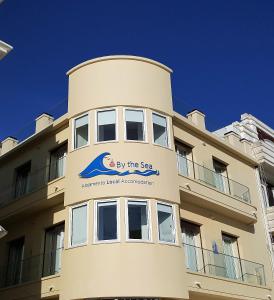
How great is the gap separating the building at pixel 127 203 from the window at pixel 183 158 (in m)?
0.07

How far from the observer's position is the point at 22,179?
2550 centimetres

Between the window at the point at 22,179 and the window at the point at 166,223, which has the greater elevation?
the window at the point at 22,179

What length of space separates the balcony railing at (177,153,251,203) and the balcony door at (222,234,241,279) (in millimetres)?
2497

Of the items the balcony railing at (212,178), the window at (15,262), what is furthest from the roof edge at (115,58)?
the window at (15,262)

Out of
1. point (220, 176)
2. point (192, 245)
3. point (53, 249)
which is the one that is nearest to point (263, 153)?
point (220, 176)

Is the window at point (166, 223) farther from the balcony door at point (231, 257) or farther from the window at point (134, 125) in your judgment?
the balcony door at point (231, 257)

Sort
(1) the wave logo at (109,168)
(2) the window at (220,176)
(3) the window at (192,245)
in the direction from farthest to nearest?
(2) the window at (220,176) < (3) the window at (192,245) < (1) the wave logo at (109,168)

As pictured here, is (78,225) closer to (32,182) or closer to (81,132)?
(81,132)

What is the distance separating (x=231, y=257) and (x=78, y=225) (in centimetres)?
870

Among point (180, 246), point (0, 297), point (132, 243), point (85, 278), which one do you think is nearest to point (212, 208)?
point (180, 246)

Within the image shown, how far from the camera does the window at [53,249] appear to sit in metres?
20.3

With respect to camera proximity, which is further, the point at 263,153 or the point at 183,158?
the point at 263,153

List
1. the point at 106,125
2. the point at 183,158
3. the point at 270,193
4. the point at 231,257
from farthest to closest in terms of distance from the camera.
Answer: the point at 270,193, the point at 183,158, the point at 231,257, the point at 106,125

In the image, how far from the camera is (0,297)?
21.6 m
